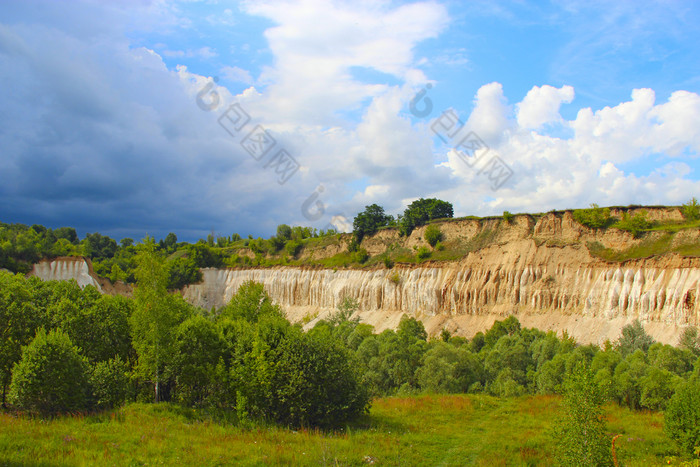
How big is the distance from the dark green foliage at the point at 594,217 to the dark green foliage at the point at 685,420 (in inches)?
1521

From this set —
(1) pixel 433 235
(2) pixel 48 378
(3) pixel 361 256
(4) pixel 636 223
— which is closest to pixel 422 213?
(1) pixel 433 235

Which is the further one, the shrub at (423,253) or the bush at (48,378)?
the shrub at (423,253)

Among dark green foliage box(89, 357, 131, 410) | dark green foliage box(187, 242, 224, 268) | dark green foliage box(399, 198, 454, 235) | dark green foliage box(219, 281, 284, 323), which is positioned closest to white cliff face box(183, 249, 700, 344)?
dark green foliage box(399, 198, 454, 235)

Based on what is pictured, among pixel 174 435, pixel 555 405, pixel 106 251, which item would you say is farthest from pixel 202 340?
pixel 106 251

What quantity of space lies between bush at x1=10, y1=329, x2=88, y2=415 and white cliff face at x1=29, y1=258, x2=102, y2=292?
2634 inches

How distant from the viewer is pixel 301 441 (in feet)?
49.2

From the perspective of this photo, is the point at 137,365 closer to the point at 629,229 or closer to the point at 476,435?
the point at 476,435

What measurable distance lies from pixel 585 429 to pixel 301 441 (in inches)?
331

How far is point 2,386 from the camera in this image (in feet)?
58.4

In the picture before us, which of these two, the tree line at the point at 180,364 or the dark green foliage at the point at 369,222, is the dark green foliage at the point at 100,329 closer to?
the tree line at the point at 180,364

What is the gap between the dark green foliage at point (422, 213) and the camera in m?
70.9

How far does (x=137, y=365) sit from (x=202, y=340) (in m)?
3.04

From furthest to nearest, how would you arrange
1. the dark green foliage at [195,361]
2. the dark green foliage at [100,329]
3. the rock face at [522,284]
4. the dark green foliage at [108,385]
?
the rock face at [522,284], the dark green foliage at [100,329], the dark green foliage at [195,361], the dark green foliage at [108,385]

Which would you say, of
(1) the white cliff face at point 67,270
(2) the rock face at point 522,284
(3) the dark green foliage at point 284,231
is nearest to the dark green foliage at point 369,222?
(2) the rock face at point 522,284
